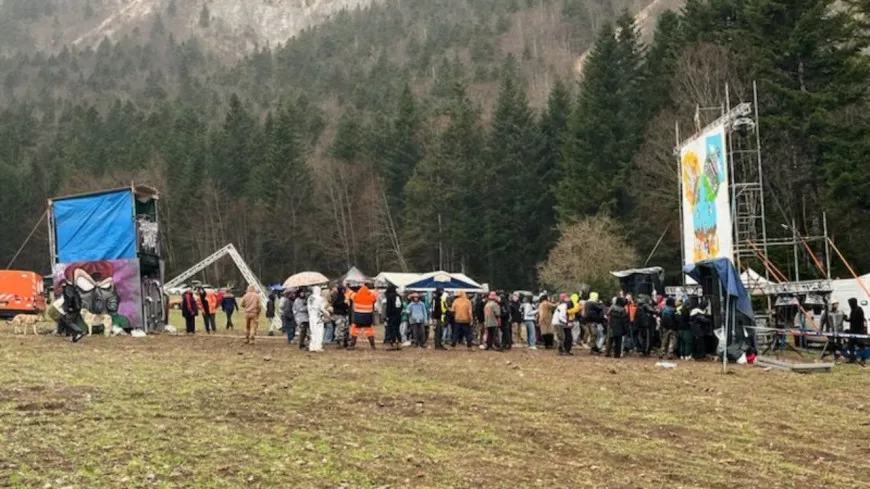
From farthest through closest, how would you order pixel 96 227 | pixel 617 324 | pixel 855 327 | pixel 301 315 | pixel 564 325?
pixel 96 227 → pixel 564 325 → pixel 301 315 → pixel 617 324 → pixel 855 327

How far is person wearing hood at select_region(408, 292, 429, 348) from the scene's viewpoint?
20797 mm

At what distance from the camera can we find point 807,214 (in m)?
35.1

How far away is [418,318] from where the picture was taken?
20.8m

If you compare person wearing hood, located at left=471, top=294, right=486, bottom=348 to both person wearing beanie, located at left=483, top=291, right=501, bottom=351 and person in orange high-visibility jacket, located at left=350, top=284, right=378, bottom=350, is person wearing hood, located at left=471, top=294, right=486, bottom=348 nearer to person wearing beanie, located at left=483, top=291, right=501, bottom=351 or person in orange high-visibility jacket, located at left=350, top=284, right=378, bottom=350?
person wearing beanie, located at left=483, top=291, right=501, bottom=351

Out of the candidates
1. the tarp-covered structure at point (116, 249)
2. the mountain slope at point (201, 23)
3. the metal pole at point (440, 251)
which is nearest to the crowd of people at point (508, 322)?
the tarp-covered structure at point (116, 249)

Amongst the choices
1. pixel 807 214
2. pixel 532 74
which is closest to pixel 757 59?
pixel 807 214

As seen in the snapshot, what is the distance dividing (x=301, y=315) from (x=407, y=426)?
10956 mm

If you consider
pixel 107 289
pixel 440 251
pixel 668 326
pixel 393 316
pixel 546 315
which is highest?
pixel 440 251

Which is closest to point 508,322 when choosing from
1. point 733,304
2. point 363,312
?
point 363,312

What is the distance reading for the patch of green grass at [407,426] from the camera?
7074mm

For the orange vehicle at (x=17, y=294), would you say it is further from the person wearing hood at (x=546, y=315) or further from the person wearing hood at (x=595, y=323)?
the person wearing hood at (x=595, y=323)

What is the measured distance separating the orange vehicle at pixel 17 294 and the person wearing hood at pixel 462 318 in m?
18.2

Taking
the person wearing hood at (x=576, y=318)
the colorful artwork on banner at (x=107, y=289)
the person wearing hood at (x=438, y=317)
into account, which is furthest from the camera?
the colorful artwork on banner at (x=107, y=289)

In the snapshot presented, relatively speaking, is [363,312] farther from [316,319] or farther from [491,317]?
[491,317]
